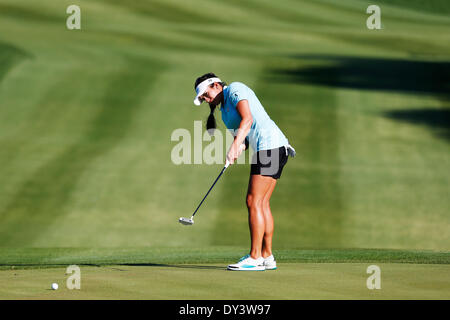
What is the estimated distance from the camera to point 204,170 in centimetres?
1412

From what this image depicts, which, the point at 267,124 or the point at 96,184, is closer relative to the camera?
the point at 267,124

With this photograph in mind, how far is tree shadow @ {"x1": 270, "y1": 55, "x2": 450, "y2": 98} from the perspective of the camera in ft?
66.8

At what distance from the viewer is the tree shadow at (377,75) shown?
66.8 feet

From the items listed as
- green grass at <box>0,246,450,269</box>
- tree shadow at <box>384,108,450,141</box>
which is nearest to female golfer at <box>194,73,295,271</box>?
green grass at <box>0,246,450,269</box>

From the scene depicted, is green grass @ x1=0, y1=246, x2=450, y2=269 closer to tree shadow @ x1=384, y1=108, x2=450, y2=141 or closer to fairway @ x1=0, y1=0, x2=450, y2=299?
fairway @ x1=0, y1=0, x2=450, y2=299

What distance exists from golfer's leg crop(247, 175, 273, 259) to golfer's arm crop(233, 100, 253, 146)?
0.38m

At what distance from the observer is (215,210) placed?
468 inches

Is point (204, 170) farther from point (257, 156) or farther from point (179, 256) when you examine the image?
point (257, 156)

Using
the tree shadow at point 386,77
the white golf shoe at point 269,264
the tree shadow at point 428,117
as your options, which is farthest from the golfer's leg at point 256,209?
the tree shadow at point 386,77

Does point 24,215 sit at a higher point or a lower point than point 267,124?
→ lower
